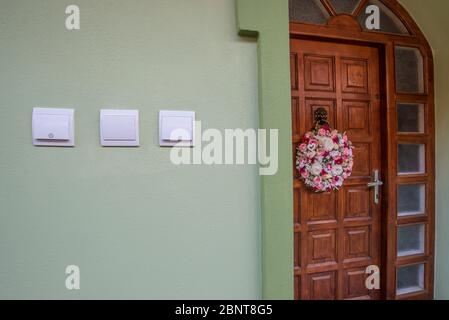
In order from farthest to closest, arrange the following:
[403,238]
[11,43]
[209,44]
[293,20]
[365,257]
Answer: [403,238]
[365,257]
[293,20]
[209,44]
[11,43]

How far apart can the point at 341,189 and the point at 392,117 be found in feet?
2.00

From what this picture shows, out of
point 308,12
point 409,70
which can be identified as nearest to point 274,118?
point 308,12

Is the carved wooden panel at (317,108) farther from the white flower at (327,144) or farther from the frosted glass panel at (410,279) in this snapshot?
the frosted glass panel at (410,279)

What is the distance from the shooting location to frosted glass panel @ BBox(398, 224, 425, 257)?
169 cm

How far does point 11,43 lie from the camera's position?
2.34 feet

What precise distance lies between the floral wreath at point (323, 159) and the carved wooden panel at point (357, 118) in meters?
0.13

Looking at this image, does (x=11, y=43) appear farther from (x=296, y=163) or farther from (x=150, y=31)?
(x=296, y=163)

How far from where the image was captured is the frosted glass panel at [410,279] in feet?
5.55

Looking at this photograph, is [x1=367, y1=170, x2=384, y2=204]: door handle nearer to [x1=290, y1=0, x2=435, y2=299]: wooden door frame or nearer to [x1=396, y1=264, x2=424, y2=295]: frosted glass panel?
[x1=290, y1=0, x2=435, y2=299]: wooden door frame

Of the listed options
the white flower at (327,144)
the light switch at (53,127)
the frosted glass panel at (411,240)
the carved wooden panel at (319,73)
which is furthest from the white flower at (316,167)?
the light switch at (53,127)

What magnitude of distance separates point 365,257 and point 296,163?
0.83 m

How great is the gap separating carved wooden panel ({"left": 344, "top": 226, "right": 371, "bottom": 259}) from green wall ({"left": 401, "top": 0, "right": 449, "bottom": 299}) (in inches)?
25.3

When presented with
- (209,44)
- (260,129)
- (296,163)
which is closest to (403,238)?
(296,163)

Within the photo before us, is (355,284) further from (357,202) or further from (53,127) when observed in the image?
(53,127)
